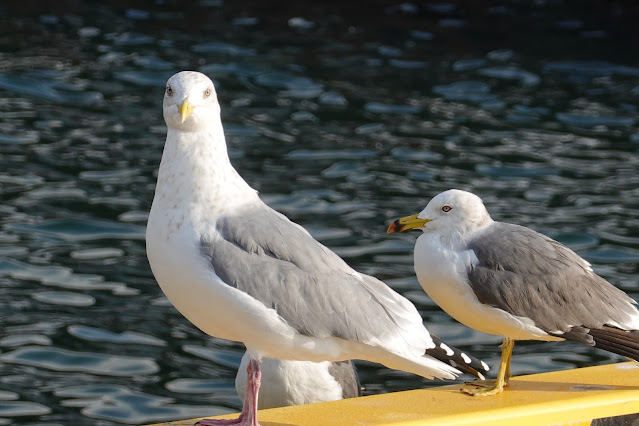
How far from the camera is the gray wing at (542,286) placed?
4262 mm

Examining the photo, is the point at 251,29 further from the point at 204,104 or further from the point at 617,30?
the point at 204,104

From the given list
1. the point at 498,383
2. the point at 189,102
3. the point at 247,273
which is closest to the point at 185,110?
the point at 189,102

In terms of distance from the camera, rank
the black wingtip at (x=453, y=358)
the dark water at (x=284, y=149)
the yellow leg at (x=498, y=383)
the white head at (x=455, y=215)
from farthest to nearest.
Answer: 1. the dark water at (x=284, y=149)
2. the white head at (x=455, y=215)
3. the yellow leg at (x=498, y=383)
4. the black wingtip at (x=453, y=358)

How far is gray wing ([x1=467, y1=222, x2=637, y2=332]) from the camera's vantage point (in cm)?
426

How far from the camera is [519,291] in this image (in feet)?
14.0

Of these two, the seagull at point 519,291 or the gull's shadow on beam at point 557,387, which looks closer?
the seagull at point 519,291

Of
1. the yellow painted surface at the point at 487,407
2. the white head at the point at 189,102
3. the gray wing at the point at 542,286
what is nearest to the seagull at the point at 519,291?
the gray wing at the point at 542,286

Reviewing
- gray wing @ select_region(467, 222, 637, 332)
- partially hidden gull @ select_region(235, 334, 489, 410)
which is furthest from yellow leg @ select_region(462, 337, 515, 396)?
partially hidden gull @ select_region(235, 334, 489, 410)

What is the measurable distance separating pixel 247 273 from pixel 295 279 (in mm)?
166

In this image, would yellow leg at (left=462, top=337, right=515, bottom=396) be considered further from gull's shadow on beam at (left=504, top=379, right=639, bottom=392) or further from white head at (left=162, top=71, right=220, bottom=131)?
white head at (left=162, top=71, right=220, bottom=131)

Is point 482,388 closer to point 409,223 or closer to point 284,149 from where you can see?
point 409,223

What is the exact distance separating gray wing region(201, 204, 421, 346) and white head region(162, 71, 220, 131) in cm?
34

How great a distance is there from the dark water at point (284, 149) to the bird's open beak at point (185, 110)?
2460 mm

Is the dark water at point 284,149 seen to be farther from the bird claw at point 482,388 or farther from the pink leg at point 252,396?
the pink leg at point 252,396
